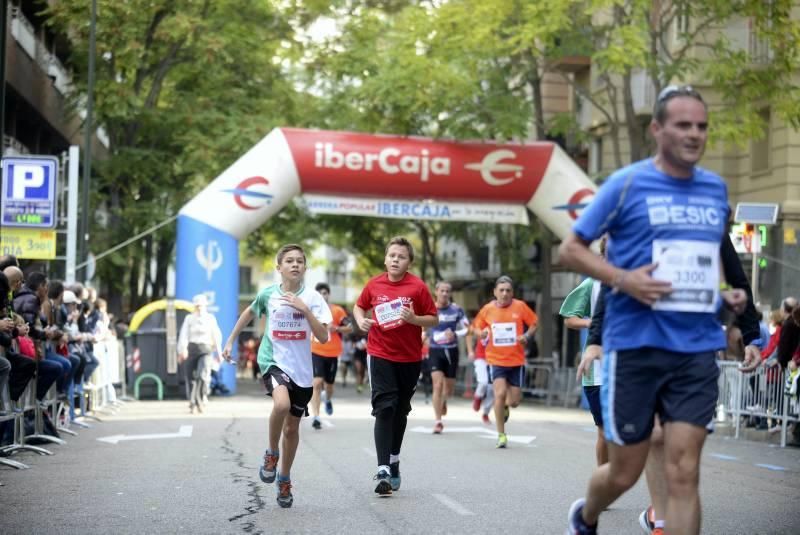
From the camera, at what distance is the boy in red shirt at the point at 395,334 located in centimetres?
1097

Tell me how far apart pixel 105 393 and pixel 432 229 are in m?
21.5

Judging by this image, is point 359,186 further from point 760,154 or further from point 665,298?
point 665,298

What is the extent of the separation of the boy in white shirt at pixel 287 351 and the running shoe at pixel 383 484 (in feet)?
2.42

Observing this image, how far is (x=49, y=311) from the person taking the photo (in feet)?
53.9

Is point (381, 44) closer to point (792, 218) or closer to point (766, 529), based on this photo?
point (792, 218)

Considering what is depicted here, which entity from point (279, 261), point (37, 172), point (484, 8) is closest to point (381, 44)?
point (484, 8)

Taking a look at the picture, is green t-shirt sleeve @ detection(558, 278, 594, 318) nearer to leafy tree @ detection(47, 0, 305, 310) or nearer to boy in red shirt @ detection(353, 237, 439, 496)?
boy in red shirt @ detection(353, 237, 439, 496)

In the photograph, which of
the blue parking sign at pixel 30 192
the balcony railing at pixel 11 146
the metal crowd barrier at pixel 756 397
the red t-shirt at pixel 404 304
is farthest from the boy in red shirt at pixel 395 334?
the balcony railing at pixel 11 146

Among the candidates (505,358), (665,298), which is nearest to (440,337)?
(505,358)

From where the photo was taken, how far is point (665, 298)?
19.9 feet

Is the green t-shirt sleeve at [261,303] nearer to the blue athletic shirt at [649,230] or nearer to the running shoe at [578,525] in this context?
the running shoe at [578,525]

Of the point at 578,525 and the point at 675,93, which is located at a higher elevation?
the point at 675,93

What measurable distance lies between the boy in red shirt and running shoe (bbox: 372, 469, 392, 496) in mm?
323

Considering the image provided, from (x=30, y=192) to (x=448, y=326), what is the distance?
8.11 metres
